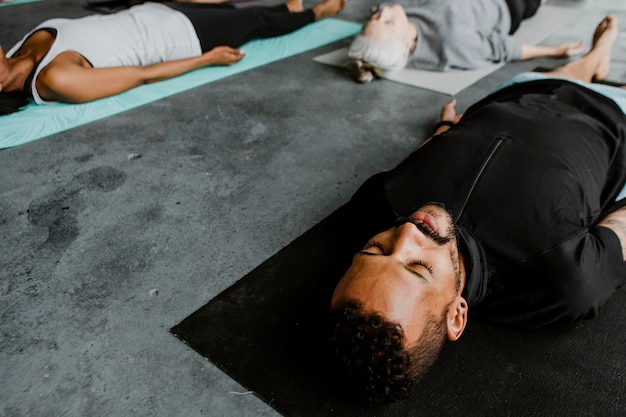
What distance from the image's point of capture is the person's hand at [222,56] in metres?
3.11

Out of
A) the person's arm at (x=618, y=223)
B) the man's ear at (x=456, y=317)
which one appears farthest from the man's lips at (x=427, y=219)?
the person's arm at (x=618, y=223)

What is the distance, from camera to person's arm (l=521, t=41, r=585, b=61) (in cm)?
323

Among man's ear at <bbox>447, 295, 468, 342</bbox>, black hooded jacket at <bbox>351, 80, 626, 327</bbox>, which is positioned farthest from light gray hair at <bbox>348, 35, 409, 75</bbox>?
man's ear at <bbox>447, 295, 468, 342</bbox>

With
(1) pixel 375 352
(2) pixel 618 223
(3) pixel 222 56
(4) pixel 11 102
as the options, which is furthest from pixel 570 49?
(4) pixel 11 102

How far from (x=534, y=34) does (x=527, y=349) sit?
328 centimetres

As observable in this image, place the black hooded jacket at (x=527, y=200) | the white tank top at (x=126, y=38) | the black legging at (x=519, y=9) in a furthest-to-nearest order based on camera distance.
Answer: the black legging at (x=519, y=9) → the white tank top at (x=126, y=38) → the black hooded jacket at (x=527, y=200)

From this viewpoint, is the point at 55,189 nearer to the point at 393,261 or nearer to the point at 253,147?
the point at 253,147

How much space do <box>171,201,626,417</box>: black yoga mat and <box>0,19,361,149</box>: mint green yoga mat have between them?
1.59 metres

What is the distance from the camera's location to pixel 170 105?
272 centimetres

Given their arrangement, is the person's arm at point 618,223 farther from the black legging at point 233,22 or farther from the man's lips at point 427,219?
the black legging at point 233,22

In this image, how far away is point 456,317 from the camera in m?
1.17

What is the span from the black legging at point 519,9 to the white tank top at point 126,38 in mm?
2360

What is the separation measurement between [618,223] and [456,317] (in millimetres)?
689

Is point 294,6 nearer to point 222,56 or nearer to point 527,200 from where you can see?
point 222,56
